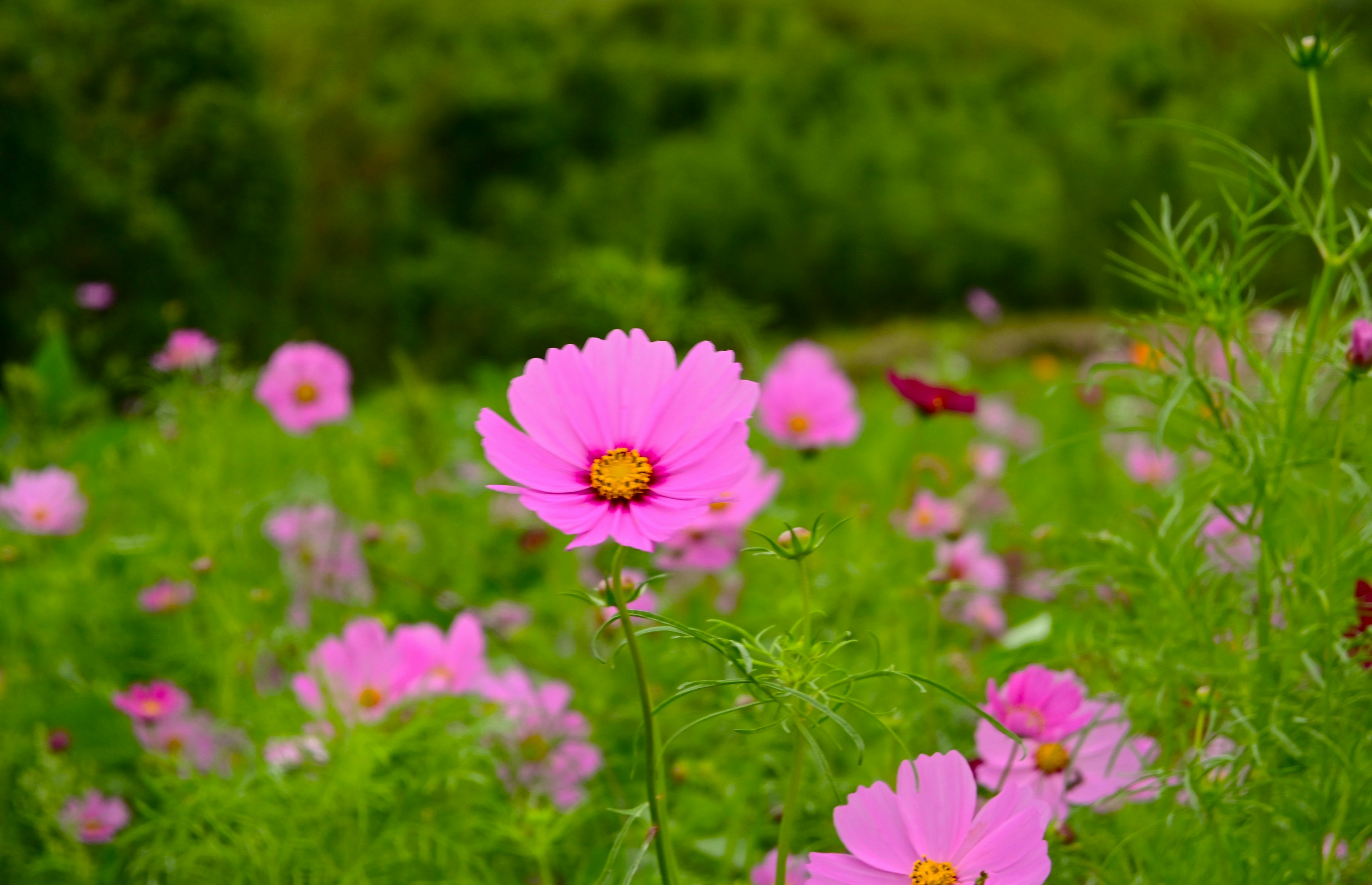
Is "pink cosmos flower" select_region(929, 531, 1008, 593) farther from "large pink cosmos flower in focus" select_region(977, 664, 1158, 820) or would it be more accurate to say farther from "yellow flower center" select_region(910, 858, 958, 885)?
"yellow flower center" select_region(910, 858, 958, 885)

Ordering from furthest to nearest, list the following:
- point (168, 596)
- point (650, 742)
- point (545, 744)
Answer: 1. point (168, 596)
2. point (545, 744)
3. point (650, 742)

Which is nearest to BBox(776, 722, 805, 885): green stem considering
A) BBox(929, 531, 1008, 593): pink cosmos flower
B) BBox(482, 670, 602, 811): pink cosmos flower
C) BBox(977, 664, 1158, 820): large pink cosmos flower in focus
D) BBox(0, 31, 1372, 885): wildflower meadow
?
BBox(0, 31, 1372, 885): wildflower meadow

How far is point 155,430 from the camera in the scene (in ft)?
6.20

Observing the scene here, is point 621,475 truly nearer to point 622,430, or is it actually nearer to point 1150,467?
point 622,430

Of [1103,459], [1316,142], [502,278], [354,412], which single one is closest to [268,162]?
[354,412]

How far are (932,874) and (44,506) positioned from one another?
0.98m

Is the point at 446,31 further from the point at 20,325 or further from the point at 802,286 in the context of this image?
the point at 20,325

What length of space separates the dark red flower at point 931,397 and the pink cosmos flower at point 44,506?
0.79m

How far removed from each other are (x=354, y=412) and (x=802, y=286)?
4420 millimetres

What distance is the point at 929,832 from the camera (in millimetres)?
408

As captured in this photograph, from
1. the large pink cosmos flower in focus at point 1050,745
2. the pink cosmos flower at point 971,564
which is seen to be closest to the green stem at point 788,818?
the large pink cosmos flower in focus at point 1050,745

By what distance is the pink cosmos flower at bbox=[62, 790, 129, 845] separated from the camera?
0.76m

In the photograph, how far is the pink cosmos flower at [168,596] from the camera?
1.00 metres

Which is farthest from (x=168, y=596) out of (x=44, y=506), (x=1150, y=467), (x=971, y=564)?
(x=1150, y=467)
